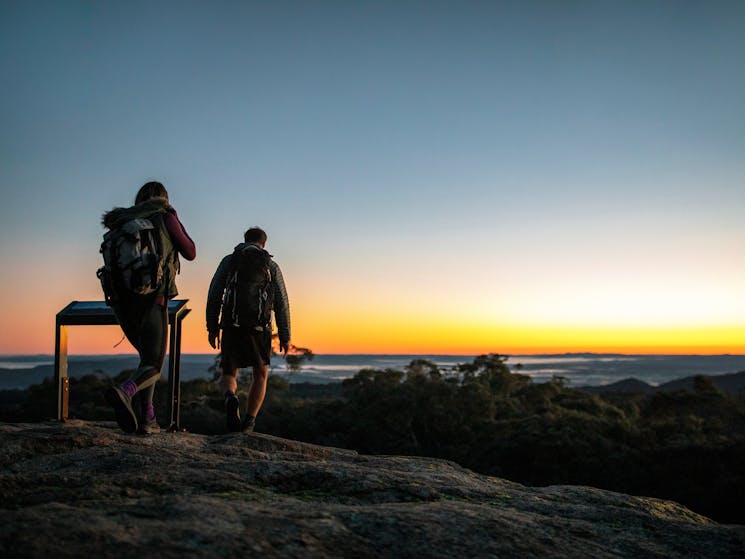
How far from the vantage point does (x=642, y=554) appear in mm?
3533

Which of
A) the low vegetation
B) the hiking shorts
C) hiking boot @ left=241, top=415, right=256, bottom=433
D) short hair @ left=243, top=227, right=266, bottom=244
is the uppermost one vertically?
short hair @ left=243, top=227, right=266, bottom=244

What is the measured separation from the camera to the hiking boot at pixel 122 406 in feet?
16.9

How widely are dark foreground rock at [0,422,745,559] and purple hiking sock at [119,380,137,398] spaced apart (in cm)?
34

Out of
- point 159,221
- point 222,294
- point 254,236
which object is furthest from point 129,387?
point 254,236

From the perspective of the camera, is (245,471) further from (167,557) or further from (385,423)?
(385,423)

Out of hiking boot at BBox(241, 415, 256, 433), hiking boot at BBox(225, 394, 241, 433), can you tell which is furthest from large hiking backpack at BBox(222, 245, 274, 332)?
hiking boot at BBox(241, 415, 256, 433)

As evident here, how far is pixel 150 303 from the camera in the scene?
5602mm

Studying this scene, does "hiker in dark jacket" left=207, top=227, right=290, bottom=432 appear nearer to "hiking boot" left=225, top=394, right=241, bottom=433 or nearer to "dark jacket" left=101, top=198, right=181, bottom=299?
"hiking boot" left=225, top=394, right=241, bottom=433

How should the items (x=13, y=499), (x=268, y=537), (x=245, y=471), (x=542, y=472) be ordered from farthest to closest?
1. (x=542, y=472)
2. (x=245, y=471)
3. (x=13, y=499)
4. (x=268, y=537)

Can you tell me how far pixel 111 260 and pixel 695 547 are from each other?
441 cm

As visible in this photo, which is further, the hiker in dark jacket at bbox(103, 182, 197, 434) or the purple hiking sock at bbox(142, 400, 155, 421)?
the purple hiking sock at bbox(142, 400, 155, 421)

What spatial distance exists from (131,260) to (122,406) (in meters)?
1.11

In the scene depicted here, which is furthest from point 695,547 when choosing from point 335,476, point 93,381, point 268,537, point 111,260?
point 93,381

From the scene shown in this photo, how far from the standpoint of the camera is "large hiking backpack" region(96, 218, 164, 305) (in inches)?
211
